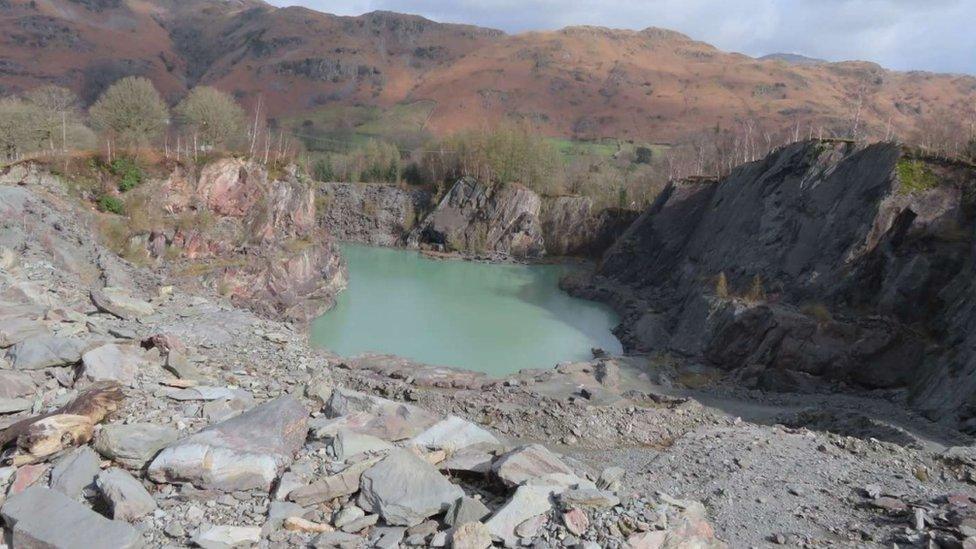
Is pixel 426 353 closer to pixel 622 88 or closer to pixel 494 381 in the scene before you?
pixel 494 381

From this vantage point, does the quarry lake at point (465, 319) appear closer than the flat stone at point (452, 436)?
No

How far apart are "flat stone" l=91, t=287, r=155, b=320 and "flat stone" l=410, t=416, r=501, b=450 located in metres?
8.07

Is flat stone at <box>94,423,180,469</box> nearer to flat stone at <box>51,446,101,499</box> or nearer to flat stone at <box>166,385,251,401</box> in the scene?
flat stone at <box>51,446,101,499</box>

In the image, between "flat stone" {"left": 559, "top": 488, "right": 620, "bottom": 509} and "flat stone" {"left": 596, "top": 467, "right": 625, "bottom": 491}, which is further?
"flat stone" {"left": 596, "top": 467, "right": 625, "bottom": 491}

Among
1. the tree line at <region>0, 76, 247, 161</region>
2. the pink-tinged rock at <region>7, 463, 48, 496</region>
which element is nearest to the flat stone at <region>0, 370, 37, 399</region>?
the pink-tinged rock at <region>7, 463, 48, 496</region>

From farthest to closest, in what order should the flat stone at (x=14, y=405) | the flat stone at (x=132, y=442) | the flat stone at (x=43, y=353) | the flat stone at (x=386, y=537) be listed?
the flat stone at (x=43, y=353) → the flat stone at (x=14, y=405) → the flat stone at (x=132, y=442) → the flat stone at (x=386, y=537)

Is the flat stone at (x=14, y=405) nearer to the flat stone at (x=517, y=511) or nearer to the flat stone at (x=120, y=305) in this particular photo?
the flat stone at (x=120, y=305)

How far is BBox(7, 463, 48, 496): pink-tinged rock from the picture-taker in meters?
5.46

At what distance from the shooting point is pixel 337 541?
520cm

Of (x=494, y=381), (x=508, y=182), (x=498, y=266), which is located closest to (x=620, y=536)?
(x=494, y=381)

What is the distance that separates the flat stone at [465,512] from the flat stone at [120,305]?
31.2ft

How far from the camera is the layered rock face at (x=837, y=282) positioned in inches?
645

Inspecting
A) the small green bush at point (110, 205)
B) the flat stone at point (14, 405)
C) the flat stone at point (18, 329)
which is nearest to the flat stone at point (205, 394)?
the flat stone at point (14, 405)

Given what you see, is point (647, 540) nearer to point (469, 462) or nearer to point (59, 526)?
point (469, 462)
